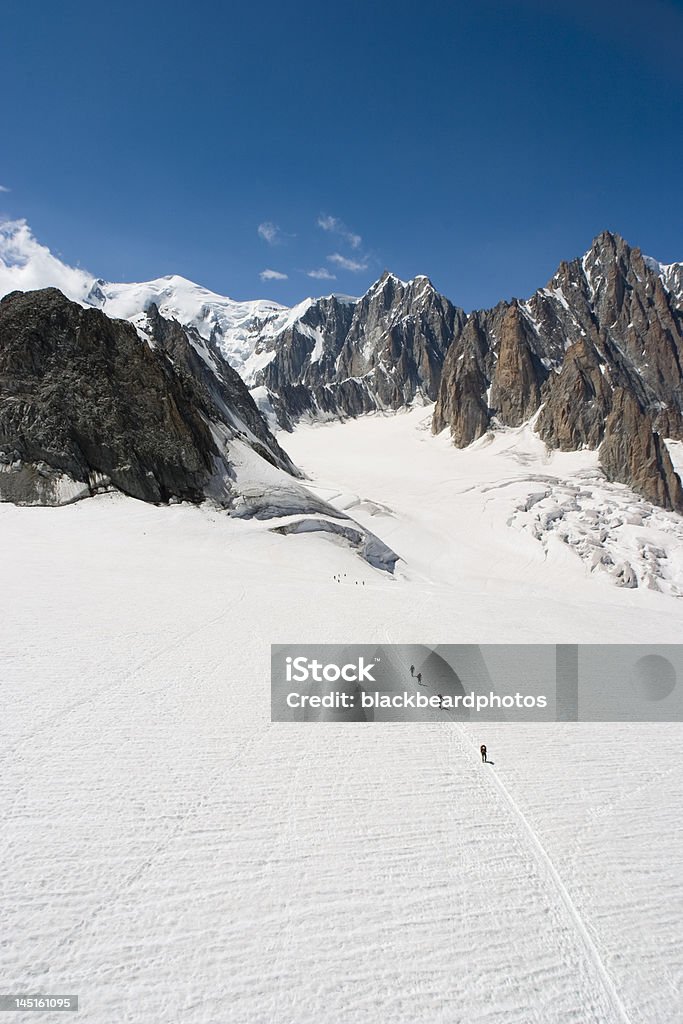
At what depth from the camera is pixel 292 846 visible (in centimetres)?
522

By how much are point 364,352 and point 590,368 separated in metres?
78.0

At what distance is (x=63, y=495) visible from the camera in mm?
20531

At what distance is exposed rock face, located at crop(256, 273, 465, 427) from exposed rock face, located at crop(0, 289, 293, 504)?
2947 inches

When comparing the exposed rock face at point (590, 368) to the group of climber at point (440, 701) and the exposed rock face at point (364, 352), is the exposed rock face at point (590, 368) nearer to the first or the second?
the exposed rock face at point (364, 352)

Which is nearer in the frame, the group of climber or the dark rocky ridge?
the group of climber

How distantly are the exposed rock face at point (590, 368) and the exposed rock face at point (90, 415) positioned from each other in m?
42.0

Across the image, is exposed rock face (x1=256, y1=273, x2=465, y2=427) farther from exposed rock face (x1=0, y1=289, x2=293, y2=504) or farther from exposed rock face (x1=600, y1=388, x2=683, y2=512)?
exposed rock face (x1=0, y1=289, x2=293, y2=504)

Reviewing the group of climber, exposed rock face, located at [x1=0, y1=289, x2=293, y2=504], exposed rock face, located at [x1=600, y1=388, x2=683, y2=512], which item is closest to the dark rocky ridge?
exposed rock face, located at [x1=600, y1=388, x2=683, y2=512]

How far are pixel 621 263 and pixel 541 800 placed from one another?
117193mm

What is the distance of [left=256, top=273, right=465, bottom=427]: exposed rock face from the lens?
114 meters

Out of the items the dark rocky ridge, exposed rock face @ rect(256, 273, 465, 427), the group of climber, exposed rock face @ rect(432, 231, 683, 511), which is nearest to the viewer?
the group of climber

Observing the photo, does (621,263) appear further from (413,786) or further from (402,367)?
(413,786)

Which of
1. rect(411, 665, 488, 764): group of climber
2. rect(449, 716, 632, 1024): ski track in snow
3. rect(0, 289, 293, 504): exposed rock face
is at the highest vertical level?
rect(0, 289, 293, 504): exposed rock face

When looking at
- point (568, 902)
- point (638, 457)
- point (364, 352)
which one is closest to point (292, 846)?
point (568, 902)
